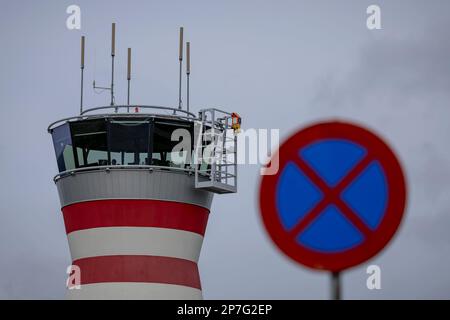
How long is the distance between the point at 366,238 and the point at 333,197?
1.00 feet

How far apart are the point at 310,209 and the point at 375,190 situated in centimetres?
Answer: 39

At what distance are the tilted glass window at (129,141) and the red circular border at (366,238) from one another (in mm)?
32566

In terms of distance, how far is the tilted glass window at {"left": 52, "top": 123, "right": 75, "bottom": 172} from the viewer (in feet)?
130

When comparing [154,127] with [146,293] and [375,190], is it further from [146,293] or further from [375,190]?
[375,190]

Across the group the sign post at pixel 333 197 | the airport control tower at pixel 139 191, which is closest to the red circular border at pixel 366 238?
the sign post at pixel 333 197

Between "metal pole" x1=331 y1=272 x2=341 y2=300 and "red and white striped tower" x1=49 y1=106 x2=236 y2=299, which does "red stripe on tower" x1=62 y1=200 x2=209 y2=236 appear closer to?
"red and white striped tower" x1=49 y1=106 x2=236 y2=299

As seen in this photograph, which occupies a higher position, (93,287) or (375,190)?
(375,190)

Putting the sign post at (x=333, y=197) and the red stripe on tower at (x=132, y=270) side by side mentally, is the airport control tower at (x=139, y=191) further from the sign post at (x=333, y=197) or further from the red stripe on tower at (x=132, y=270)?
the sign post at (x=333, y=197)

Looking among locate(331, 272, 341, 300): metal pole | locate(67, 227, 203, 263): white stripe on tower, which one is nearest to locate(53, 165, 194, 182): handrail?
locate(67, 227, 203, 263): white stripe on tower

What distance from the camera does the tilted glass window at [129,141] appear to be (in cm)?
3853

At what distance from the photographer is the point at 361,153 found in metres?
5.90
